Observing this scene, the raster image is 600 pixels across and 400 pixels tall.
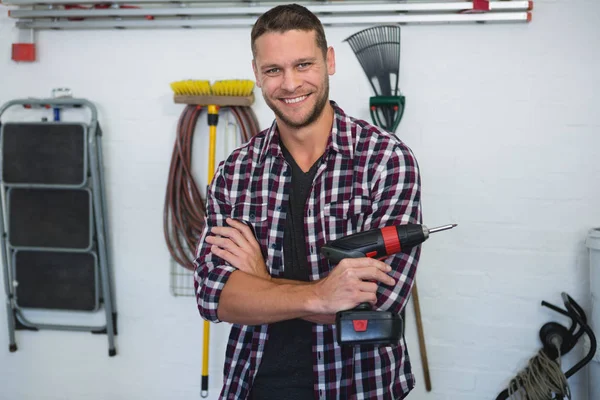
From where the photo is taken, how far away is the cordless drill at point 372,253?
3.79ft

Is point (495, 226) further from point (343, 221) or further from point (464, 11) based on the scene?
point (343, 221)

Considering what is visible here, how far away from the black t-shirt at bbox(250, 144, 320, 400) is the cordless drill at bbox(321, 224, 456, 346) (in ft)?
0.75

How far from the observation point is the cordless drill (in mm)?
1155

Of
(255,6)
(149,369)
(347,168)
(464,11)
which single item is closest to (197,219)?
(149,369)

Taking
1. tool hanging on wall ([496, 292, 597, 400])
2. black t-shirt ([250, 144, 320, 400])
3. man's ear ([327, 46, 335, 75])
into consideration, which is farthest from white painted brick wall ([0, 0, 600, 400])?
black t-shirt ([250, 144, 320, 400])

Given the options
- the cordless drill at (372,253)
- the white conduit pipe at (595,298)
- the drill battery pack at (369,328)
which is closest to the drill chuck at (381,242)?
the cordless drill at (372,253)

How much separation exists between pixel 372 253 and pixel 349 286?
0.10m

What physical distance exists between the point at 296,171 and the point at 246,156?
176 mm

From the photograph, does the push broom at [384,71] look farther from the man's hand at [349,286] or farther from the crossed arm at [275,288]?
the man's hand at [349,286]

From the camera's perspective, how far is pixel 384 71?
230 centimetres

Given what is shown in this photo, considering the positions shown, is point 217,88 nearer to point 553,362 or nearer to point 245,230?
point 245,230

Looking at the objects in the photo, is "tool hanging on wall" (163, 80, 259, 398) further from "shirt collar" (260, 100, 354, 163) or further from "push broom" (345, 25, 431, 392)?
"shirt collar" (260, 100, 354, 163)

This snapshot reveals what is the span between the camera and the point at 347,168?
4.87 ft

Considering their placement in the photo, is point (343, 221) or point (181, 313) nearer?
point (343, 221)
